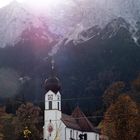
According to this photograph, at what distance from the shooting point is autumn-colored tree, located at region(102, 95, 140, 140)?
53531mm

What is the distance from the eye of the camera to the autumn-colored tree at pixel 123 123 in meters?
53.5

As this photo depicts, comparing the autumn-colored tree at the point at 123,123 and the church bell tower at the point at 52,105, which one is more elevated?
the church bell tower at the point at 52,105

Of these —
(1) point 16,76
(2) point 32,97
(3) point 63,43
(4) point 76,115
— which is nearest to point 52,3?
(3) point 63,43

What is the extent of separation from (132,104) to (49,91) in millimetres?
16786

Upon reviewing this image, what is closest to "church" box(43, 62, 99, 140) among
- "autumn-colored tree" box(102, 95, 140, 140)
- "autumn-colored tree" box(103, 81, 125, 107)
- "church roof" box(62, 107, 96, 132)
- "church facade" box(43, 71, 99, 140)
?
"church facade" box(43, 71, 99, 140)

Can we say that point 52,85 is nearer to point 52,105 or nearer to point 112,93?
point 52,105

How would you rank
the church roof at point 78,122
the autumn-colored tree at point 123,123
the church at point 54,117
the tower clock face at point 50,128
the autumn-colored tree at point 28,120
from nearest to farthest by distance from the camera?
the autumn-colored tree at point 123,123 < the autumn-colored tree at point 28,120 < the tower clock face at point 50,128 < the church at point 54,117 < the church roof at point 78,122

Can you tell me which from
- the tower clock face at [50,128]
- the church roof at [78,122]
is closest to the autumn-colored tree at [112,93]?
the church roof at [78,122]

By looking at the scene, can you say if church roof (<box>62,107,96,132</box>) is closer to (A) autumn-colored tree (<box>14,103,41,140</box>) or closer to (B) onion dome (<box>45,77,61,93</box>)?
(A) autumn-colored tree (<box>14,103,41,140</box>)

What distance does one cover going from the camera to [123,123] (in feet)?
177

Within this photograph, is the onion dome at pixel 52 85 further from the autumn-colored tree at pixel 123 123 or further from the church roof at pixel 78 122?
the autumn-colored tree at pixel 123 123

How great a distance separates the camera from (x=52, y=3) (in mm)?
141250

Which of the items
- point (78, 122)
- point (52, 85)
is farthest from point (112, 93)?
point (52, 85)

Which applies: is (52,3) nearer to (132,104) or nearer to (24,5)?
(24,5)
